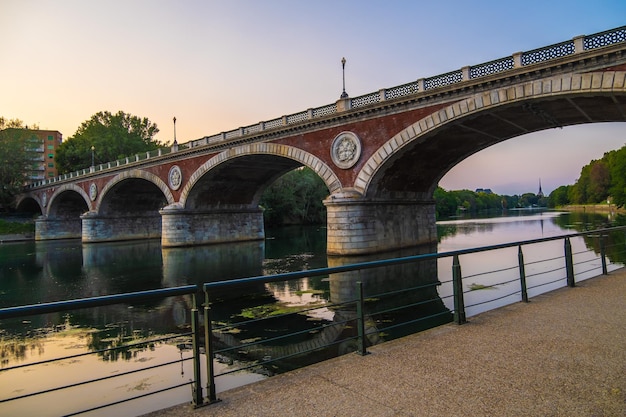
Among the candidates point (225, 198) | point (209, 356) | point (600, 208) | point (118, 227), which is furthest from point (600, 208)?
point (209, 356)

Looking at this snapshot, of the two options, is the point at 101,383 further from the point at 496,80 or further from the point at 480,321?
the point at 496,80

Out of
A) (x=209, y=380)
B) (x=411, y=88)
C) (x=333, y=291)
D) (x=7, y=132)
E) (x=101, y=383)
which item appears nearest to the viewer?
(x=209, y=380)

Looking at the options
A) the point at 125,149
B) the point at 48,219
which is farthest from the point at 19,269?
the point at 125,149

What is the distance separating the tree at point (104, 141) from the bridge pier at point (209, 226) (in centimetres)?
4206

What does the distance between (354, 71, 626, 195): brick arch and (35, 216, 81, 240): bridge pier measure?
52.5 meters

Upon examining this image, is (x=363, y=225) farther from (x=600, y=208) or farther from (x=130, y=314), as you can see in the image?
(x=600, y=208)

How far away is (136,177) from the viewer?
145ft

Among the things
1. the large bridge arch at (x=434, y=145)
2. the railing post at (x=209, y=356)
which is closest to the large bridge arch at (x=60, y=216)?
the large bridge arch at (x=434, y=145)

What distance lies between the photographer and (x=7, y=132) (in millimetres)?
69625

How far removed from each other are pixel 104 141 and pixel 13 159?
13.5 meters

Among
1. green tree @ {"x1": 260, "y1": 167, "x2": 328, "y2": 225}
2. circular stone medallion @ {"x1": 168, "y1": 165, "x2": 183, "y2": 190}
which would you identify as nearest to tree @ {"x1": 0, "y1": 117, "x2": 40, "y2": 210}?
green tree @ {"x1": 260, "y1": 167, "x2": 328, "y2": 225}

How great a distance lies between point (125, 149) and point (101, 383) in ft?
252

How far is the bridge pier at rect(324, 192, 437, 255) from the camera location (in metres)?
25.1

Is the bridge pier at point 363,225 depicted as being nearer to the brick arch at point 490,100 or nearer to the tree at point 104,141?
the brick arch at point 490,100
